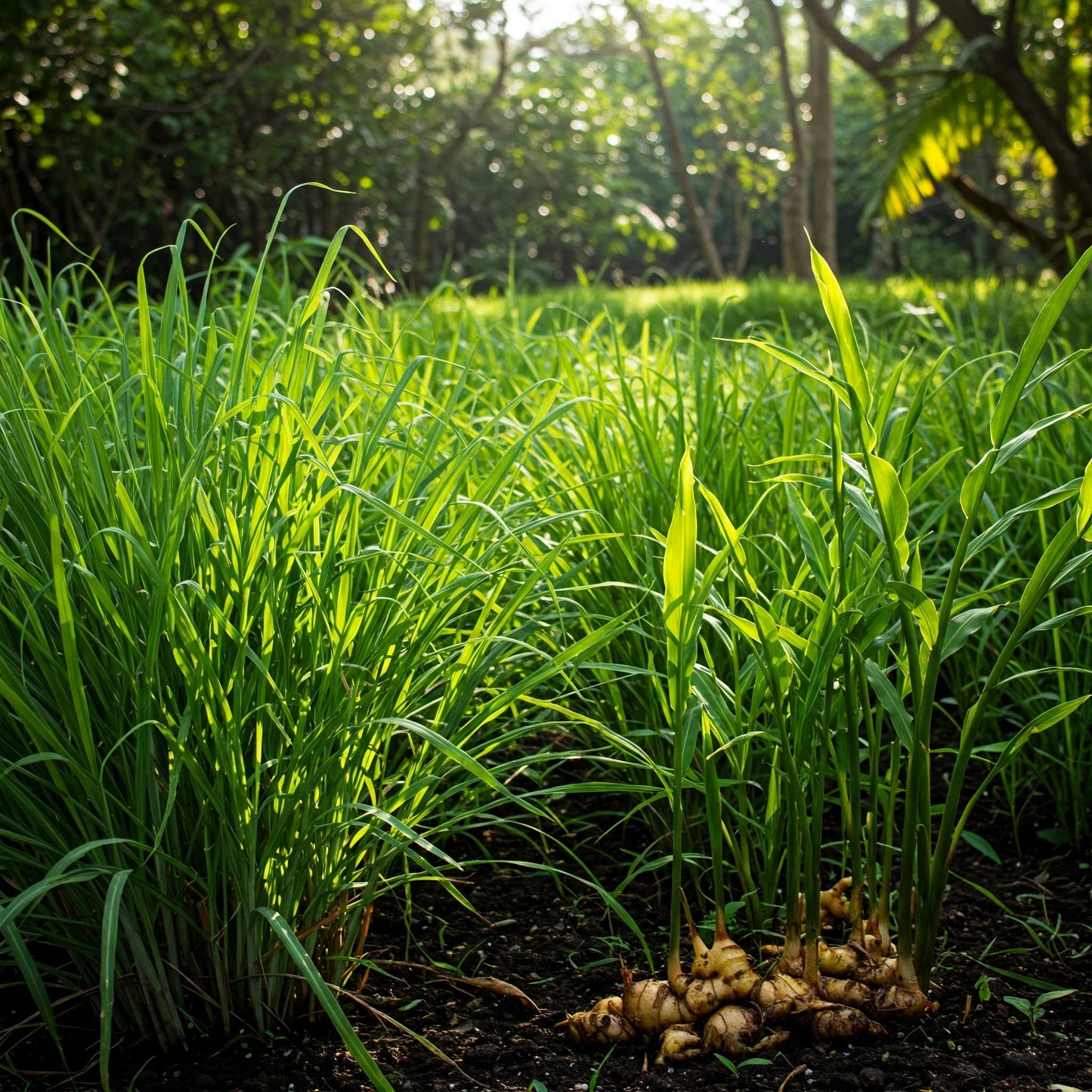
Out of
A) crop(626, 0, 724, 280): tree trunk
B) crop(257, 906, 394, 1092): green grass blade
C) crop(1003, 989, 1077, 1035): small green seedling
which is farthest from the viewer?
crop(626, 0, 724, 280): tree trunk

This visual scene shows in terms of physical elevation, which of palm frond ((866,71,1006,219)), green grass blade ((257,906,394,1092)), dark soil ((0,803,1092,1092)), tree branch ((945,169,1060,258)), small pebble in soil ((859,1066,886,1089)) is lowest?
dark soil ((0,803,1092,1092))

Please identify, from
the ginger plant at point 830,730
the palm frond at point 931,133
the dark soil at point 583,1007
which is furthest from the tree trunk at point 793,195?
the ginger plant at point 830,730

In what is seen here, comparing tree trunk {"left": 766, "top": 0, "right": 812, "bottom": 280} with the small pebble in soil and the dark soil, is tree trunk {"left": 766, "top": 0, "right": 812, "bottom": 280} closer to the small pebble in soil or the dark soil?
the dark soil

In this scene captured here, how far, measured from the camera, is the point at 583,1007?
107 centimetres

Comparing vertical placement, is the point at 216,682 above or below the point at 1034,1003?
above

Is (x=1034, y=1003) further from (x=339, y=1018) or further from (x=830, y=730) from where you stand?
(x=339, y=1018)

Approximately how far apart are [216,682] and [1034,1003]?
Result: 32.8 inches

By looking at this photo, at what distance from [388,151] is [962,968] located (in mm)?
7598

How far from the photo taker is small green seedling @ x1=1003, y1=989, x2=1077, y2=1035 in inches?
40.1

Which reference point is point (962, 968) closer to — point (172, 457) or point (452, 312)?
point (172, 457)

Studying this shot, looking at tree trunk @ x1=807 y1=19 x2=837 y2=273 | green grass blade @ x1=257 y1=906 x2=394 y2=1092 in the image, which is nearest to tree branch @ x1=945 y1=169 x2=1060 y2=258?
tree trunk @ x1=807 y1=19 x2=837 y2=273

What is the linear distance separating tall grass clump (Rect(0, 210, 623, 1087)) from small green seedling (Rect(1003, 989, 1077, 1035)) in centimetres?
54

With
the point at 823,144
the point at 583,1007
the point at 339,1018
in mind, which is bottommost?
the point at 583,1007

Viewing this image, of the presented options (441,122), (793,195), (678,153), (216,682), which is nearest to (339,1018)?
(216,682)
